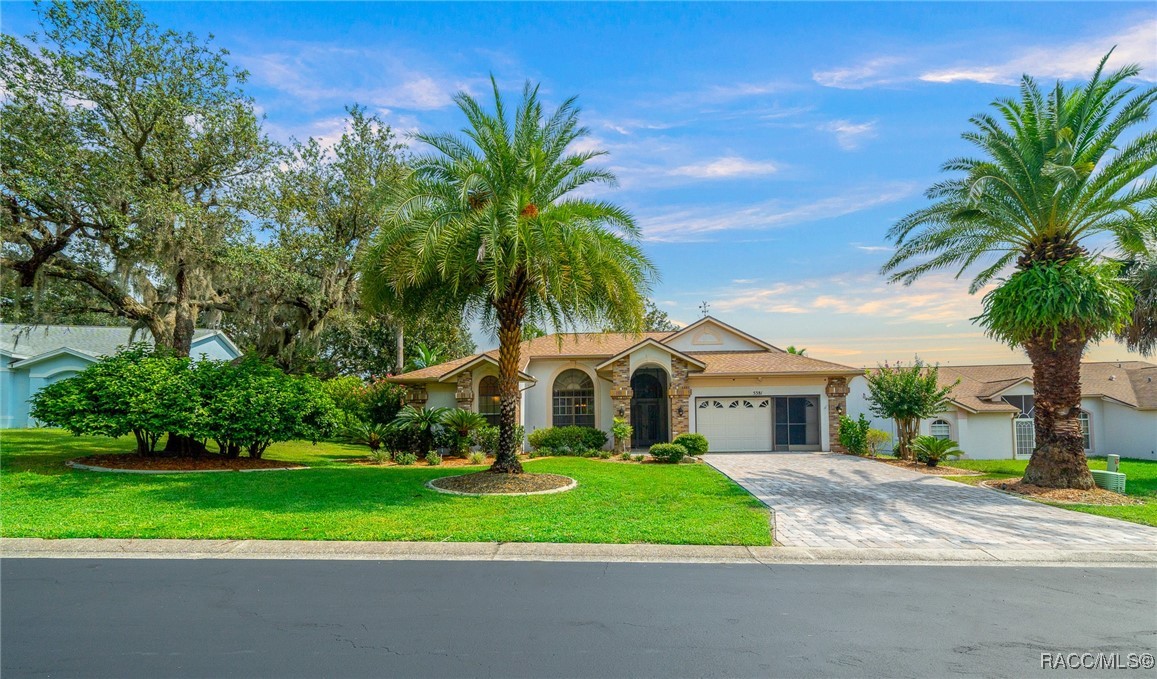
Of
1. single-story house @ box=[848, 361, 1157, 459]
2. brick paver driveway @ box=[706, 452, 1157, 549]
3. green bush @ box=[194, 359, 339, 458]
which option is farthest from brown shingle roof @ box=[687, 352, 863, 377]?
green bush @ box=[194, 359, 339, 458]

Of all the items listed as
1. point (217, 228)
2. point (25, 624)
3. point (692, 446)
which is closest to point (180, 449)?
point (217, 228)

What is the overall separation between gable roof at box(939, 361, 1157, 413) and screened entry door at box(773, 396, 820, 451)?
7.16 m

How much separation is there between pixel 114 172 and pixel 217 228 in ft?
8.25

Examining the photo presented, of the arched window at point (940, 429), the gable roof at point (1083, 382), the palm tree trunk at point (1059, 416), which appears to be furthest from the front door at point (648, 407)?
the gable roof at point (1083, 382)

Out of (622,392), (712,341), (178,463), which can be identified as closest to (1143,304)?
(712,341)

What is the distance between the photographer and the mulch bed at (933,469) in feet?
53.0

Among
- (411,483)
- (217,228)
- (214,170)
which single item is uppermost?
(214,170)

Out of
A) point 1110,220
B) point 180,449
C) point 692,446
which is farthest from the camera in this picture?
point 692,446

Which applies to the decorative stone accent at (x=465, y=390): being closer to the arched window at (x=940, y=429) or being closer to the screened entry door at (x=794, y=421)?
the screened entry door at (x=794, y=421)

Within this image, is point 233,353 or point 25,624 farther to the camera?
point 233,353

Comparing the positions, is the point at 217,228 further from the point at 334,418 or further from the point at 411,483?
the point at 411,483

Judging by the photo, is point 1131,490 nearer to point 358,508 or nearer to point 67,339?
point 358,508

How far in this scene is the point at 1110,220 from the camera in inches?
518

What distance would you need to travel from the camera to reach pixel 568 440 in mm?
20125
